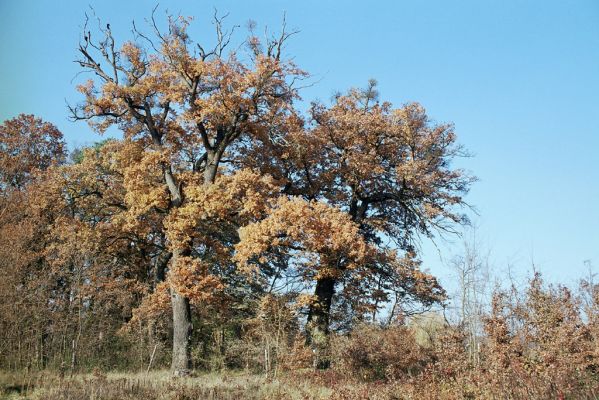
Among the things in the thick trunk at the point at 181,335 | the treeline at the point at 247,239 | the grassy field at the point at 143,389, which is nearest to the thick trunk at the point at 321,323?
the treeline at the point at 247,239

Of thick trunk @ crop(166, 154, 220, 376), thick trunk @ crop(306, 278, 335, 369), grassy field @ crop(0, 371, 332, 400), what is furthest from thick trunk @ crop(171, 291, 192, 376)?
thick trunk @ crop(306, 278, 335, 369)

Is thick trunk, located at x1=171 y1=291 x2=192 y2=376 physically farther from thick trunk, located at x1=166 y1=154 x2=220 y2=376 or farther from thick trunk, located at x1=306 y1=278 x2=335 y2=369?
thick trunk, located at x1=306 y1=278 x2=335 y2=369

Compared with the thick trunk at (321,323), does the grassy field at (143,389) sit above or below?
below

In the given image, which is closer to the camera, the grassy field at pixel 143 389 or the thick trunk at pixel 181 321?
the grassy field at pixel 143 389

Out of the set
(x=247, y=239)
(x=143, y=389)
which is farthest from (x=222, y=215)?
(x=143, y=389)

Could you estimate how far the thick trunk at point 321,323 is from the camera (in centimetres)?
1750

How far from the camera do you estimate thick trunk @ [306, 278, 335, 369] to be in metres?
17.5

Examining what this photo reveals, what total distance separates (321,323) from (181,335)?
558 cm

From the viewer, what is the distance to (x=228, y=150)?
2258 cm

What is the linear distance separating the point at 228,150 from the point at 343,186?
18.2 feet

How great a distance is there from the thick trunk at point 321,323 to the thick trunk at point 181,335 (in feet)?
14.1

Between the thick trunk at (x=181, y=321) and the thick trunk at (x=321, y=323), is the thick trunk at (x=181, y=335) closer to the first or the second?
the thick trunk at (x=181, y=321)

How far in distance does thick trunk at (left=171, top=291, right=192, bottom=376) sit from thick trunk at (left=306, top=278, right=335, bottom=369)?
4.29 meters

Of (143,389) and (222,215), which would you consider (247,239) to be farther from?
(143,389)
